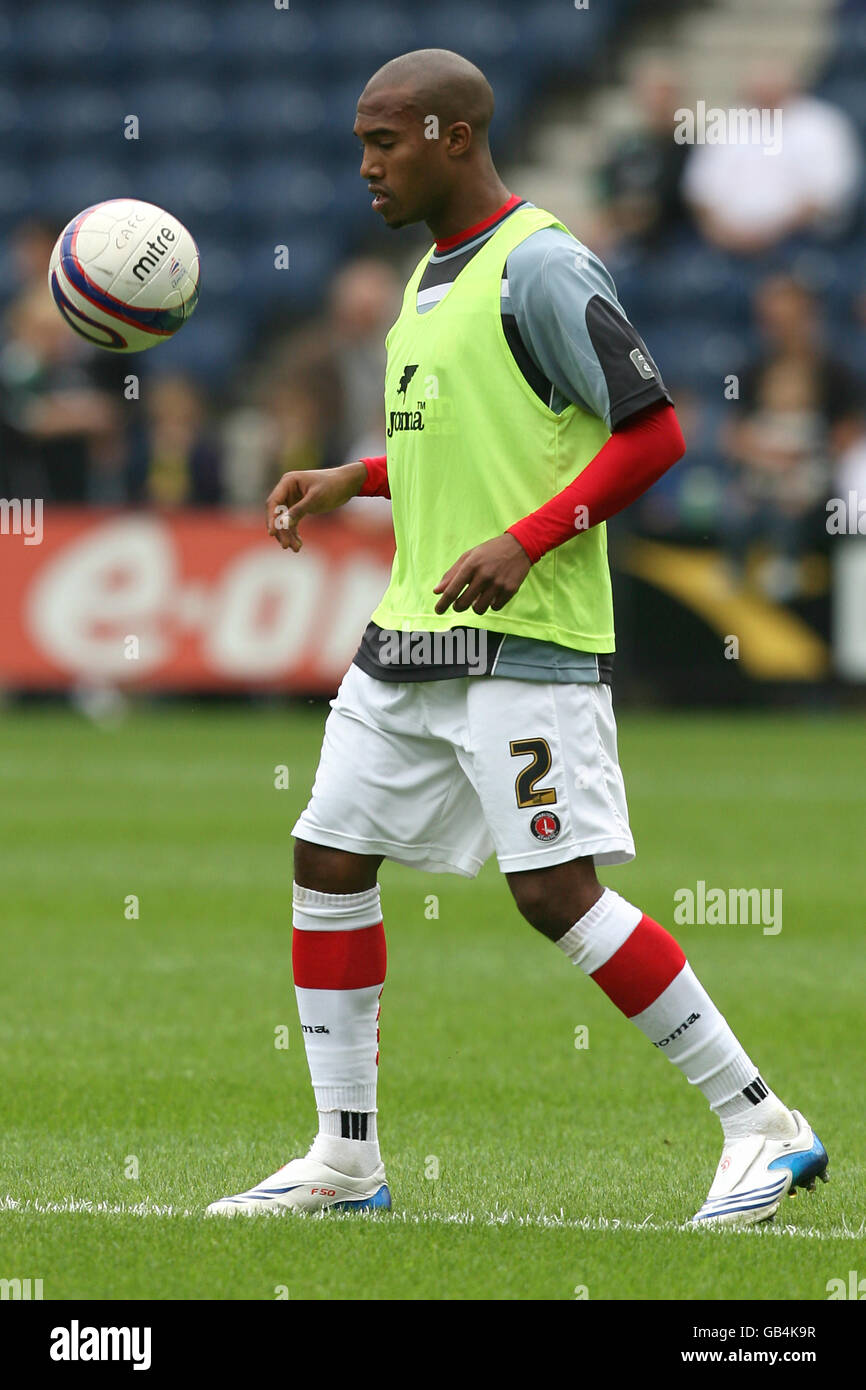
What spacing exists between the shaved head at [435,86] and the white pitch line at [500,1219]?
2.23m

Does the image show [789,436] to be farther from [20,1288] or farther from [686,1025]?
[20,1288]

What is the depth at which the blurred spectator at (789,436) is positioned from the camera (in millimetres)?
15438

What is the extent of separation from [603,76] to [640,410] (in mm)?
18526

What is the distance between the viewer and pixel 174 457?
16.1 metres

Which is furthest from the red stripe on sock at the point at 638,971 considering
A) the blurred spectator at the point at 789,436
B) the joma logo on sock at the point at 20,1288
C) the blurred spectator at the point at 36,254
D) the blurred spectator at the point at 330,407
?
the blurred spectator at the point at 36,254

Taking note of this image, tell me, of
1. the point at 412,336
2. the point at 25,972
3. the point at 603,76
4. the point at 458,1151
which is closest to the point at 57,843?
the point at 25,972

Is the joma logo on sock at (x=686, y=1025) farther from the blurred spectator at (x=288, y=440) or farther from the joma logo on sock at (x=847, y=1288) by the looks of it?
the blurred spectator at (x=288, y=440)

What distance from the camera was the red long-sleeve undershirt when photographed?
4.28 m

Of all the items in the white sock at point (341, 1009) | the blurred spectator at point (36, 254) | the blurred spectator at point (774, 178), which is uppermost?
the blurred spectator at point (774, 178)

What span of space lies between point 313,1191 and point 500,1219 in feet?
1.34

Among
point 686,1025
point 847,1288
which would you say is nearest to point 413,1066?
point 686,1025

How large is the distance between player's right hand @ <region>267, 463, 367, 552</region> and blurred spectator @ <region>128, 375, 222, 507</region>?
10912mm
